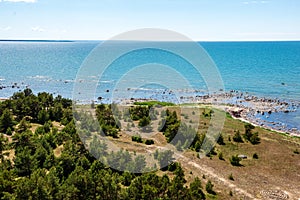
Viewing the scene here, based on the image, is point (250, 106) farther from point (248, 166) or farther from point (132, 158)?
point (132, 158)

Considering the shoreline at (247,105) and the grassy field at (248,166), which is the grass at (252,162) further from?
the shoreline at (247,105)

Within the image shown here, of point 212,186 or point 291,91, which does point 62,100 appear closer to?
point 212,186

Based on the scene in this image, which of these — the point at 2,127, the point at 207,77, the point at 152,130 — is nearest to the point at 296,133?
the point at 152,130

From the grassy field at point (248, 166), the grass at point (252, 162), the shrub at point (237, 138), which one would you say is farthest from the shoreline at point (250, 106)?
the shrub at point (237, 138)

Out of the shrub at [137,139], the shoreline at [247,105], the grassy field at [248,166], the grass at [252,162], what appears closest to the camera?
the grassy field at [248,166]

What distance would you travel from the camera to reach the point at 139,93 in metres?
88.4

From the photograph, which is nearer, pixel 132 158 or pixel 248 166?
pixel 132 158

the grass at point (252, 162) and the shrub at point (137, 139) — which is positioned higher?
the shrub at point (137, 139)

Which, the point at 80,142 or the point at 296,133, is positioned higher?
the point at 80,142

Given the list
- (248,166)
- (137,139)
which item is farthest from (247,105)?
(137,139)

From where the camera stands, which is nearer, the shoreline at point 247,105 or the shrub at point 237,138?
the shrub at point 237,138

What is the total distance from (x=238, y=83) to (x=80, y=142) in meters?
84.9

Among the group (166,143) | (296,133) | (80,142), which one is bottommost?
(296,133)

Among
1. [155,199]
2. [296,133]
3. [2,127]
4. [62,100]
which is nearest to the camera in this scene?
[155,199]
